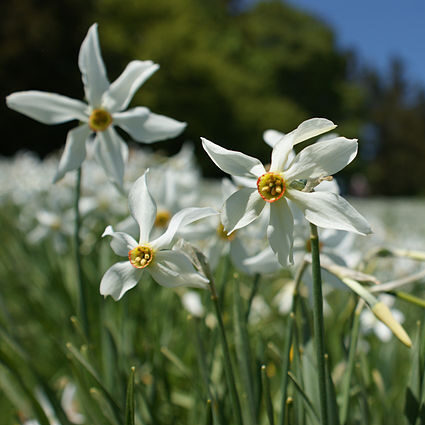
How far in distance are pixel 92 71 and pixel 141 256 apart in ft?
1.64

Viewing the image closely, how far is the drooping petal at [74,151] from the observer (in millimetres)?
951

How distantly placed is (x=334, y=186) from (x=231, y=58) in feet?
81.7

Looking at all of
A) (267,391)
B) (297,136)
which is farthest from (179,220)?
(267,391)

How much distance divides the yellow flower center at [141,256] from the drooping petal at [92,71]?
456 mm

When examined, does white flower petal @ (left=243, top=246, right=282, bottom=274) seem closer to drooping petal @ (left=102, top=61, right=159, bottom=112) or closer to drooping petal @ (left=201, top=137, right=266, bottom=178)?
drooping petal @ (left=201, top=137, right=266, bottom=178)

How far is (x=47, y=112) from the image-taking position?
3.22ft

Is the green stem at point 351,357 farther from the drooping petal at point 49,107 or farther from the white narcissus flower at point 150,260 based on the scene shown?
the drooping petal at point 49,107

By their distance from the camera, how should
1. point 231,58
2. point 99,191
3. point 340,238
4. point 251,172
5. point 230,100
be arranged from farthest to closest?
1. point 231,58
2. point 230,100
3. point 99,191
4. point 340,238
5. point 251,172

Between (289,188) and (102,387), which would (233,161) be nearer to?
(289,188)

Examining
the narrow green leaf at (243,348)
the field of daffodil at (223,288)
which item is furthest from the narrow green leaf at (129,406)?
the narrow green leaf at (243,348)

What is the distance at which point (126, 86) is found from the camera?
100cm

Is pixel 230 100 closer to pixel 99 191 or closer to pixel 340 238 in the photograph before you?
pixel 99 191

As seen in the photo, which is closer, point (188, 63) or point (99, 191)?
point (99, 191)

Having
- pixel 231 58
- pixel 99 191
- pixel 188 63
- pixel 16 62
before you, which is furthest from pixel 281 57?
pixel 99 191
